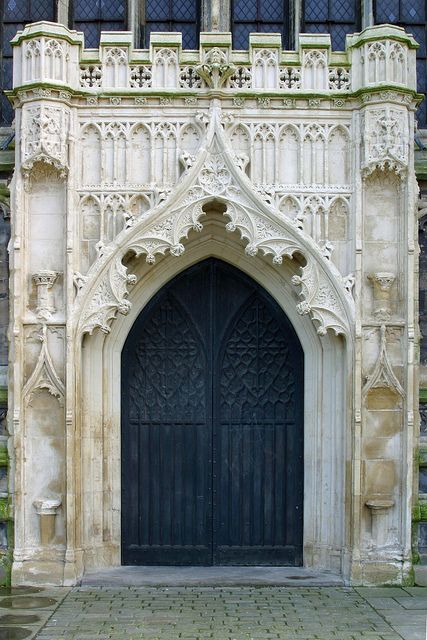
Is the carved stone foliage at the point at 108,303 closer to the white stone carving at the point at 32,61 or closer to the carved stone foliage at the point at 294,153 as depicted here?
the carved stone foliage at the point at 294,153

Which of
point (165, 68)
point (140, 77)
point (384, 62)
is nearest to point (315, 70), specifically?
point (384, 62)

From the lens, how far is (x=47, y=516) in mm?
10617

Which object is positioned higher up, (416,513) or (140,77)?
(140,77)

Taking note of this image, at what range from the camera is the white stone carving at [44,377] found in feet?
34.9

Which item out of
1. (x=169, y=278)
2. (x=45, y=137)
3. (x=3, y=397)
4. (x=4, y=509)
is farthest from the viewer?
(x=169, y=278)

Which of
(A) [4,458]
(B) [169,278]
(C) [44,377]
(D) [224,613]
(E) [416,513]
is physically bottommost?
(D) [224,613]

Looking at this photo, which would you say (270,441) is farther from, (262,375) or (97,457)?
(97,457)

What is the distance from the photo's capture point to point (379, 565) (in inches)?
417

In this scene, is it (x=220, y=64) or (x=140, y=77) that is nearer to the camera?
(x=220, y=64)

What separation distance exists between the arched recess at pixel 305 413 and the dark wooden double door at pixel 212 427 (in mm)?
167

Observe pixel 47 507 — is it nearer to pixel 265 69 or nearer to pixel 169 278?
pixel 169 278

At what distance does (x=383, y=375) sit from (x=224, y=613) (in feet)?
9.82

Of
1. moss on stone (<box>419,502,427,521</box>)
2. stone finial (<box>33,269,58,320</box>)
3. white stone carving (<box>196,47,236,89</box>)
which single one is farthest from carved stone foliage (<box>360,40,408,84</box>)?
moss on stone (<box>419,502,427,521</box>)

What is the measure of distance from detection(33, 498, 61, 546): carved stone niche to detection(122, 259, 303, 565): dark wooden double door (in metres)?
1.01
